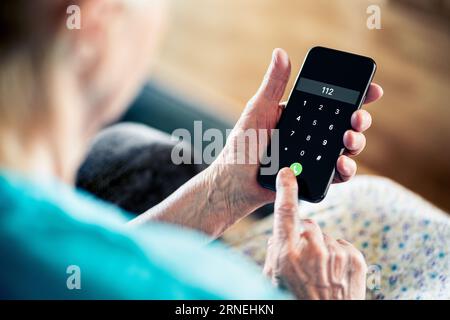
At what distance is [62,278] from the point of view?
0.73 metres

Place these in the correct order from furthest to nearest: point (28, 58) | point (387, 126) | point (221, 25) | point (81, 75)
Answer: point (221, 25), point (387, 126), point (81, 75), point (28, 58)

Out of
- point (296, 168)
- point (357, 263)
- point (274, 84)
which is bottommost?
point (357, 263)

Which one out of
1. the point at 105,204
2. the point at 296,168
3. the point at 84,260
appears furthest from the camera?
the point at 105,204

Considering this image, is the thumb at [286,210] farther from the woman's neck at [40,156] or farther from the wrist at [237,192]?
the woman's neck at [40,156]

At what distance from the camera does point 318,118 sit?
0.84 meters

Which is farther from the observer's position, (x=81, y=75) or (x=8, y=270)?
(x=81, y=75)

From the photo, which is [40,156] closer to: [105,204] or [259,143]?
[105,204]

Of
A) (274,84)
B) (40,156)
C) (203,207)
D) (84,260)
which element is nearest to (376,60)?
(274,84)

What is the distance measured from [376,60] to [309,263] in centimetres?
87

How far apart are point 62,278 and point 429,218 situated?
1.71 feet

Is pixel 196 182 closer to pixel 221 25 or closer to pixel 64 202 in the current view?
pixel 64 202

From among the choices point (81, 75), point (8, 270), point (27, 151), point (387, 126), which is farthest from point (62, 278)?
point (387, 126)

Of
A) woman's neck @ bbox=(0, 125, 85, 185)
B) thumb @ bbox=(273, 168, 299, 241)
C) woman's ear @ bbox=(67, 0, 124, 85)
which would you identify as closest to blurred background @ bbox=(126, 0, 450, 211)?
woman's ear @ bbox=(67, 0, 124, 85)

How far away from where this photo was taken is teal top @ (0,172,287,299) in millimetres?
695
